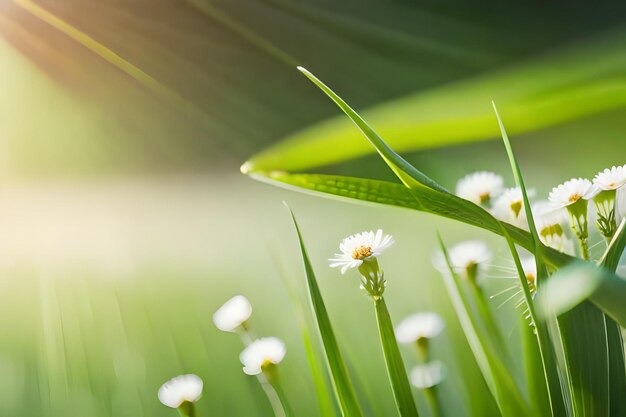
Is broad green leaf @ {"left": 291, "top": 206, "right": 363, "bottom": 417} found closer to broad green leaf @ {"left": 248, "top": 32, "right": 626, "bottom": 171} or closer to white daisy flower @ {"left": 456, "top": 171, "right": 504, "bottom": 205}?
white daisy flower @ {"left": 456, "top": 171, "right": 504, "bottom": 205}

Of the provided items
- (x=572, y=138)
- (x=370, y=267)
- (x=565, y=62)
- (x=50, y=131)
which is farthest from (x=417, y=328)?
(x=50, y=131)

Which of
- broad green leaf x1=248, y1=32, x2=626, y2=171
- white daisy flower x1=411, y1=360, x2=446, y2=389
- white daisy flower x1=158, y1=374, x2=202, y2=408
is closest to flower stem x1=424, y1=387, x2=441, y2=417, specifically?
white daisy flower x1=411, y1=360, x2=446, y2=389

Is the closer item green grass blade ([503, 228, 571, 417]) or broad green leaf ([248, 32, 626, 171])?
green grass blade ([503, 228, 571, 417])

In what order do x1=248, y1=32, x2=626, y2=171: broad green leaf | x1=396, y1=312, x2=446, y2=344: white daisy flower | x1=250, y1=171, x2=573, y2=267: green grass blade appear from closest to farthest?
x1=250, y1=171, x2=573, y2=267: green grass blade < x1=396, y1=312, x2=446, y2=344: white daisy flower < x1=248, y1=32, x2=626, y2=171: broad green leaf

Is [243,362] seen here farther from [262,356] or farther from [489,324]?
[489,324]

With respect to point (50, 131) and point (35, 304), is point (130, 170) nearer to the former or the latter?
point (50, 131)

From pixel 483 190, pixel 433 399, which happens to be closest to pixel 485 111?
pixel 483 190

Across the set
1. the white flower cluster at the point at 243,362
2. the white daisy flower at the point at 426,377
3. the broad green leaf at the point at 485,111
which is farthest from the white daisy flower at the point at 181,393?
the broad green leaf at the point at 485,111
